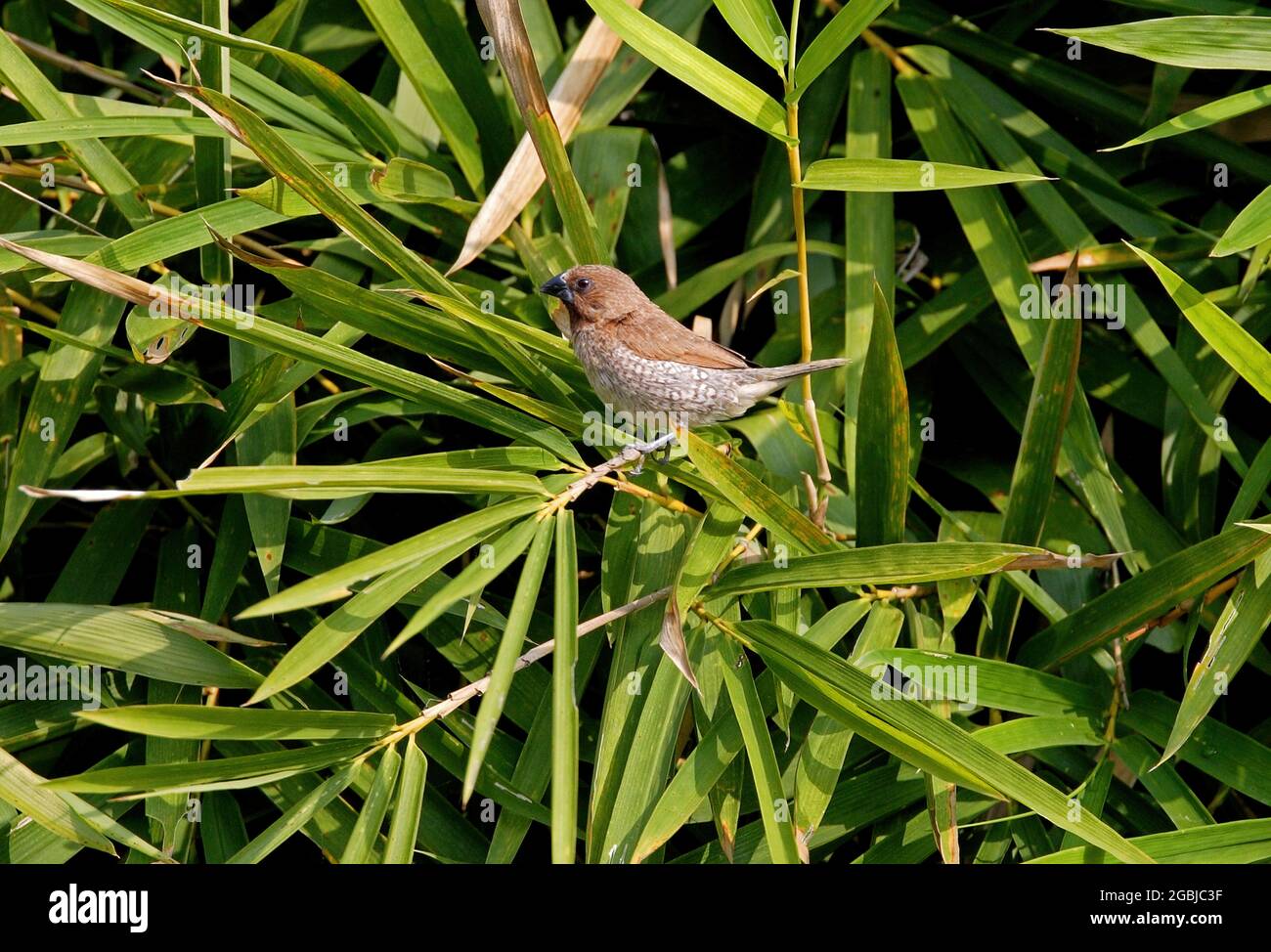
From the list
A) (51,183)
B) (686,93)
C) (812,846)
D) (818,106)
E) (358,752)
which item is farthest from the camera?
(686,93)

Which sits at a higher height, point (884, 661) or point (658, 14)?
point (658, 14)

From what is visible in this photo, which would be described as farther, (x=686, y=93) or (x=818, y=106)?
(x=686, y=93)

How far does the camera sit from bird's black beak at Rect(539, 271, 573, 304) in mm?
2469

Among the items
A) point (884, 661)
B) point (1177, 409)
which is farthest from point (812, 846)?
point (1177, 409)

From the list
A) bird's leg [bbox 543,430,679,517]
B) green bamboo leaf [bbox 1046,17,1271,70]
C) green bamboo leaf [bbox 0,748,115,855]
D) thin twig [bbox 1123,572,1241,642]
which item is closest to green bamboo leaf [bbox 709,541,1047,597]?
bird's leg [bbox 543,430,679,517]

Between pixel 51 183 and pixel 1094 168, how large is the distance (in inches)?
95.7

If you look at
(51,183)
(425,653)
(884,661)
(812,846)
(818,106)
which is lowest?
(812,846)

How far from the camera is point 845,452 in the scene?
108 inches

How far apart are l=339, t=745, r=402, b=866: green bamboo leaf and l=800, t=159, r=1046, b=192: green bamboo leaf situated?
123cm

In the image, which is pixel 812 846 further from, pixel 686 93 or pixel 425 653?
pixel 686 93

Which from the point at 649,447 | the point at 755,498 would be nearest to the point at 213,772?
the point at 649,447

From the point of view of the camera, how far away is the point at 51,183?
268cm

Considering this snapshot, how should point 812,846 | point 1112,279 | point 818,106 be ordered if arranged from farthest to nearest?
point 818,106 → point 1112,279 → point 812,846

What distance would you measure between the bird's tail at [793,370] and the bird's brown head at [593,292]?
0.31 m
